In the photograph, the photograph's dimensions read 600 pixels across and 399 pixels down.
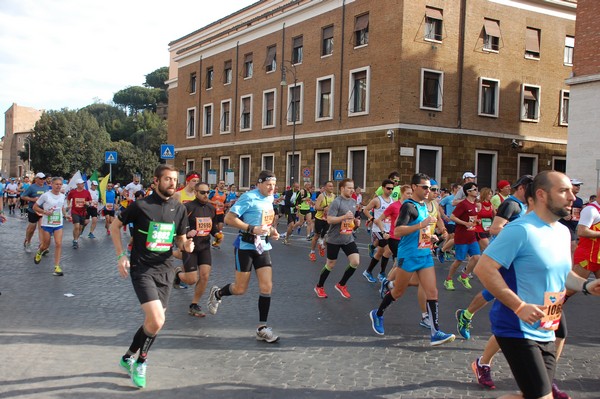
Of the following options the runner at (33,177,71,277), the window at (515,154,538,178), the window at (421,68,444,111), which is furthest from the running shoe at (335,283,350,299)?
the window at (515,154,538,178)

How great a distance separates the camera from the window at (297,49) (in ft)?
111

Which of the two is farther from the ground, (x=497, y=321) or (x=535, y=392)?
(x=497, y=321)

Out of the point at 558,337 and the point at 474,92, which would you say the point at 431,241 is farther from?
the point at 474,92

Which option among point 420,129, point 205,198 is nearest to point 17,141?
point 420,129

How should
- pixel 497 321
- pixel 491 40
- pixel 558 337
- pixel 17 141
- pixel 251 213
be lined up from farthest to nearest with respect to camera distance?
1. pixel 17 141
2. pixel 491 40
3. pixel 251 213
4. pixel 558 337
5. pixel 497 321

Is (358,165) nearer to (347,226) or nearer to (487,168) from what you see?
(487,168)

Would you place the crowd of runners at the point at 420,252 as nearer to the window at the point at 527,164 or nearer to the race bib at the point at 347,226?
the race bib at the point at 347,226

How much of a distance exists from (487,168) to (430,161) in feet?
11.8

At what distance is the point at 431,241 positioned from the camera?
6801 millimetres

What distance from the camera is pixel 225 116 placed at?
41.0m

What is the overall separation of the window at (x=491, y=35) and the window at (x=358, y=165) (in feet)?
25.5

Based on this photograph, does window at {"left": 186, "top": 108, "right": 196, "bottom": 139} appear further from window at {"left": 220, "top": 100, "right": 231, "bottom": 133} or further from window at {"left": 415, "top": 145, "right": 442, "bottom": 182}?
window at {"left": 415, "top": 145, "right": 442, "bottom": 182}

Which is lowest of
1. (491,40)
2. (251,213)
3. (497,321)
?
(497,321)

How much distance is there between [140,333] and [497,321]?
2.95 meters
